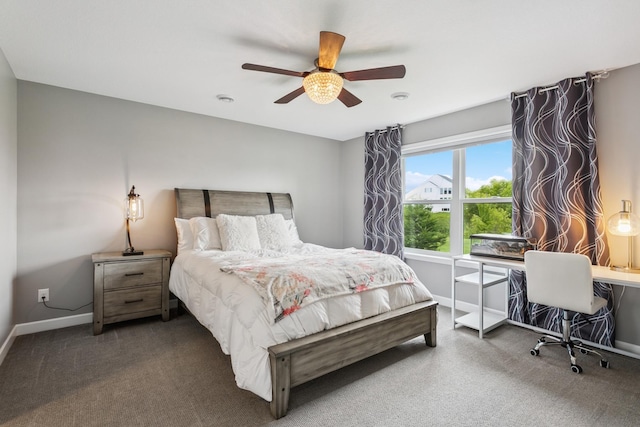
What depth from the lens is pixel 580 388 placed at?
2.17 metres

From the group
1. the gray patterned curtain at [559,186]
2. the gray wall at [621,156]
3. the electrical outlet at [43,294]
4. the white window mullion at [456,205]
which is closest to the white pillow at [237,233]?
the electrical outlet at [43,294]

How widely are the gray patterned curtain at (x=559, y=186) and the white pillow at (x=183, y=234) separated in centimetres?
352

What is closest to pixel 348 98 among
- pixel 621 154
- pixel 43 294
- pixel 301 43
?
pixel 301 43

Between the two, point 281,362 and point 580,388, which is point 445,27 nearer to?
point 281,362

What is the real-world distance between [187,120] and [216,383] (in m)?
3.05

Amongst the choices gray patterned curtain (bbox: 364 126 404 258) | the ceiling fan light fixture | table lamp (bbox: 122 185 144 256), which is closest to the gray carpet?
table lamp (bbox: 122 185 144 256)

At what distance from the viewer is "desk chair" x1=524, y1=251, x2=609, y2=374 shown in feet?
7.71

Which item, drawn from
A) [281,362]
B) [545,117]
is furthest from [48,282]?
[545,117]

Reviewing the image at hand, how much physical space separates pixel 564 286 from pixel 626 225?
719 mm

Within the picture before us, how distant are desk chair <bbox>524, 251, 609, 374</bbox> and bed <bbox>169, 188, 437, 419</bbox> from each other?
0.86m

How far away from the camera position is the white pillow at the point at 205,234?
3.51 metres

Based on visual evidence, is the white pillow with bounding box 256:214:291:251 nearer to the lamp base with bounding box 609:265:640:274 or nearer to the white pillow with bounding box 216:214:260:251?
the white pillow with bounding box 216:214:260:251

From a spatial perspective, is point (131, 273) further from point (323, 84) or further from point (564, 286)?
point (564, 286)

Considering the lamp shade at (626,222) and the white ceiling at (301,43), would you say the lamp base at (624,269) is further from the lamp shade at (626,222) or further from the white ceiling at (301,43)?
the white ceiling at (301,43)
